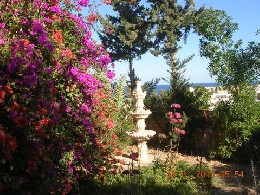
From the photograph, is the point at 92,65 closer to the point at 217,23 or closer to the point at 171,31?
the point at 217,23

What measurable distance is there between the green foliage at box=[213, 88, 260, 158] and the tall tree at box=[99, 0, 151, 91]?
11.0m

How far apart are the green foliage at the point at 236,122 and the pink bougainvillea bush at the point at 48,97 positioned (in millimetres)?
4280

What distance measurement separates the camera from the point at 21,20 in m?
4.41

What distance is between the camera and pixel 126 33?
62.8ft

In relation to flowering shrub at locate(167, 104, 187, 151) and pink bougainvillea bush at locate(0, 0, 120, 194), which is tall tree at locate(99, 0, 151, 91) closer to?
flowering shrub at locate(167, 104, 187, 151)

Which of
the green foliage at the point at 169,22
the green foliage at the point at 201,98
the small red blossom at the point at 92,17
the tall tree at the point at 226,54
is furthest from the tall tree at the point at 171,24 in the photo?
the small red blossom at the point at 92,17

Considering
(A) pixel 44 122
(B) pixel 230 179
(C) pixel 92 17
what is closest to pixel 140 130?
(B) pixel 230 179

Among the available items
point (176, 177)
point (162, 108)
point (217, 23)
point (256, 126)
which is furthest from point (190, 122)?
point (176, 177)

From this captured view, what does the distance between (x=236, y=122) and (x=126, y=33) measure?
469 inches

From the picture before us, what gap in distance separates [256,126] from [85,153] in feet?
17.8

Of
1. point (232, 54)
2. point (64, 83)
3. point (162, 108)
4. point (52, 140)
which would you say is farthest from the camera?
point (162, 108)
